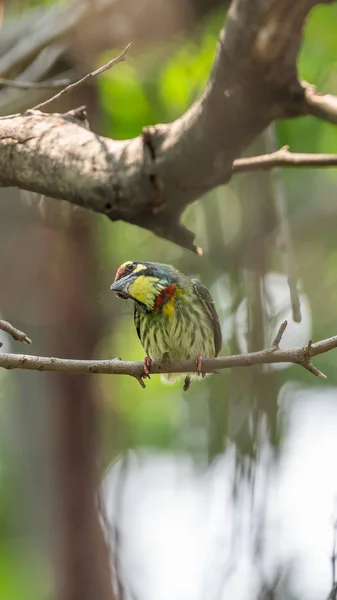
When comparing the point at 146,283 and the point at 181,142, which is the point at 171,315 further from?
the point at 181,142

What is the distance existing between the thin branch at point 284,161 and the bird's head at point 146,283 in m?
0.94

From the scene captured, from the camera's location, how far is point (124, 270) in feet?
15.4

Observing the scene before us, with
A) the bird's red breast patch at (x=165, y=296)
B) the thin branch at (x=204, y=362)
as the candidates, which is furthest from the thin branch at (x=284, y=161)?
the bird's red breast patch at (x=165, y=296)

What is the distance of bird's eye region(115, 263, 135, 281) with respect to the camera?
4660mm

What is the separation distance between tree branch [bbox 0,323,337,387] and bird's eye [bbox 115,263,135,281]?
2.93 feet

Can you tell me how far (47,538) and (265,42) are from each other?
518 centimetres

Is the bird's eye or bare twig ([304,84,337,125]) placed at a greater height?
bare twig ([304,84,337,125])

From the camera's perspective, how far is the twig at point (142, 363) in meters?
3.41

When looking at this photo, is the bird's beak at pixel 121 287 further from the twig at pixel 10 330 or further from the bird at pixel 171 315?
the twig at pixel 10 330

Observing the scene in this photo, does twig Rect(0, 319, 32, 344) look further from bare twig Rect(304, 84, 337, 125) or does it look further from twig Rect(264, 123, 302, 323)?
bare twig Rect(304, 84, 337, 125)

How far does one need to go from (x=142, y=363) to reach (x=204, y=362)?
0.24 m

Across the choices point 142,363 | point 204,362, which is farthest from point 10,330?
point 204,362

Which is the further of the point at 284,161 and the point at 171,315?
the point at 171,315

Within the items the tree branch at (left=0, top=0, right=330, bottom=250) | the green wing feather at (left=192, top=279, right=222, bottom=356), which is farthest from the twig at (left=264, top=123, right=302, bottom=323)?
the green wing feather at (left=192, top=279, right=222, bottom=356)
